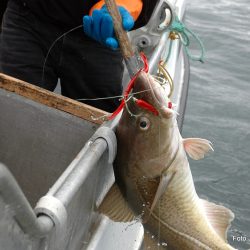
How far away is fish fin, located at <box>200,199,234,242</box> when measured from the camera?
7.51ft

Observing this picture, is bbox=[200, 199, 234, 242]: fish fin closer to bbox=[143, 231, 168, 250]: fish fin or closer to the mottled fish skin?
the mottled fish skin

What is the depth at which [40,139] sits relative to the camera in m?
2.55

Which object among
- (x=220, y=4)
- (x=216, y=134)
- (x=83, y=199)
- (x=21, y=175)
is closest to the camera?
(x=83, y=199)

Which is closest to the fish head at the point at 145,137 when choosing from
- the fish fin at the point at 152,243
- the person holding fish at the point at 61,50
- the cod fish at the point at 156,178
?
the cod fish at the point at 156,178

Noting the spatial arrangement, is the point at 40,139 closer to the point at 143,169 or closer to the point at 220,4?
the point at 143,169

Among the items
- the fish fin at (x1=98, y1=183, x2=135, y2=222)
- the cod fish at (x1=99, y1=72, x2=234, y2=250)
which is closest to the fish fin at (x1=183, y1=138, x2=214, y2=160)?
the cod fish at (x1=99, y1=72, x2=234, y2=250)

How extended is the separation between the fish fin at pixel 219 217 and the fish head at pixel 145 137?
40cm

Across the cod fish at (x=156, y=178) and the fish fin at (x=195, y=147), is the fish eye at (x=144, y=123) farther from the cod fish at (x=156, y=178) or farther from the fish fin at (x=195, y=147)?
the fish fin at (x=195, y=147)

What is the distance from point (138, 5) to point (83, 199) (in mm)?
1124

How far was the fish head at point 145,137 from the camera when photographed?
1987 millimetres

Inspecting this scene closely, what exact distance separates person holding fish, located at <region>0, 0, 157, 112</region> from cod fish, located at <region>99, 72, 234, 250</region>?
81cm

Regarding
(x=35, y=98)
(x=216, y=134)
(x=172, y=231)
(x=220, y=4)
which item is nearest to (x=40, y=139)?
(x=35, y=98)

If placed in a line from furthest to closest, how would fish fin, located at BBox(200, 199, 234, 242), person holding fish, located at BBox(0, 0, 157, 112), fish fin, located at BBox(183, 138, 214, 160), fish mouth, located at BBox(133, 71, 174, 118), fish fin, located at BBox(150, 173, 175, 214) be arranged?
person holding fish, located at BBox(0, 0, 157, 112) < fish fin, located at BBox(200, 199, 234, 242) < fish fin, located at BBox(183, 138, 214, 160) < fish fin, located at BBox(150, 173, 175, 214) < fish mouth, located at BBox(133, 71, 174, 118)

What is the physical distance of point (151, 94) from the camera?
192cm
